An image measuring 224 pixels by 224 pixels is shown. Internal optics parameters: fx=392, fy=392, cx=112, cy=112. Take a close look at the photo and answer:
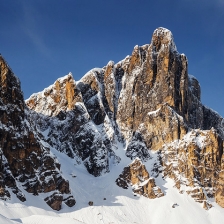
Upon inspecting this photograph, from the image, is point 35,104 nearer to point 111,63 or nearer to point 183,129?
point 111,63

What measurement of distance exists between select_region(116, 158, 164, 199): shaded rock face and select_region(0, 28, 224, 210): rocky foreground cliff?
0.34m

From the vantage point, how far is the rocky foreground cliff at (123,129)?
111 meters

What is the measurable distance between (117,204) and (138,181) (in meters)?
14.2

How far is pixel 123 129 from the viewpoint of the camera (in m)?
161

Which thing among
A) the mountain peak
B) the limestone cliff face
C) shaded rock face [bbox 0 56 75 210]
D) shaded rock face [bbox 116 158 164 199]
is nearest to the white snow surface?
shaded rock face [bbox 116 158 164 199]

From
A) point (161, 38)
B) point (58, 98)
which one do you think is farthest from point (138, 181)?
point (161, 38)

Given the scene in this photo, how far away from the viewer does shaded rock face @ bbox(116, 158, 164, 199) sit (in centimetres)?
13088

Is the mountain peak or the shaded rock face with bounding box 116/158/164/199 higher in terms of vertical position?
the mountain peak

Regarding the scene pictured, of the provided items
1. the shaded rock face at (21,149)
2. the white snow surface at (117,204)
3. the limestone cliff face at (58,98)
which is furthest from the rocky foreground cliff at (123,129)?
the white snow surface at (117,204)

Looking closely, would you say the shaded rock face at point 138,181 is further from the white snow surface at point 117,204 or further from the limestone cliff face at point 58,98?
the limestone cliff face at point 58,98

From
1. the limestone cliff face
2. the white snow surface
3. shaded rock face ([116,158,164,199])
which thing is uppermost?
the limestone cliff face

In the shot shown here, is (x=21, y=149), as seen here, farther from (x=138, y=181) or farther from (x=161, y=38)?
(x=161, y=38)

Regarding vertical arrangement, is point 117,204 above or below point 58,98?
below

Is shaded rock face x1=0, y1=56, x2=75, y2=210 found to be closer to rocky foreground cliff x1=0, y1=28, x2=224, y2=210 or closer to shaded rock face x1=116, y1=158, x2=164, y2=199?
rocky foreground cliff x1=0, y1=28, x2=224, y2=210
